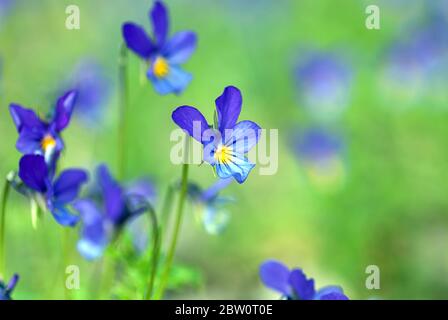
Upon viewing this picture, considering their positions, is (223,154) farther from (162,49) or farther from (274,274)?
(162,49)

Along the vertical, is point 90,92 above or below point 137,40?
above

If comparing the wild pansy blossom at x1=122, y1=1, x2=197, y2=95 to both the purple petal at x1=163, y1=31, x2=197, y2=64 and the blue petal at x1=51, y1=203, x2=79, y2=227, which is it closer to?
the purple petal at x1=163, y1=31, x2=197, y2=64

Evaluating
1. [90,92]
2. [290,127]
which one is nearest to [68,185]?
[90,92]

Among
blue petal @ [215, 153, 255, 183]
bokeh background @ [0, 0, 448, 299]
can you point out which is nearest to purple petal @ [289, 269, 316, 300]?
blue petal @ [215, 153, 255, 183]

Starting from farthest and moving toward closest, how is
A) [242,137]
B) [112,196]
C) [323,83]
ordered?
[323,83] → [112,196] → [242,137]

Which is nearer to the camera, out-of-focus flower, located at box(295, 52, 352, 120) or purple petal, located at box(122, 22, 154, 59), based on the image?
purple petal, located at box(122, 22, 154, 59)

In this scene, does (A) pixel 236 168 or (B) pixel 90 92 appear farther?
(B) pixel 90 92

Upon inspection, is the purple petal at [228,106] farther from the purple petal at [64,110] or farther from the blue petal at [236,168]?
the purple petal at [64,110]

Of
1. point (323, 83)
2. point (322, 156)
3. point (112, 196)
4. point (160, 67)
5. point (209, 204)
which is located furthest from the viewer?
point (323, 83)
